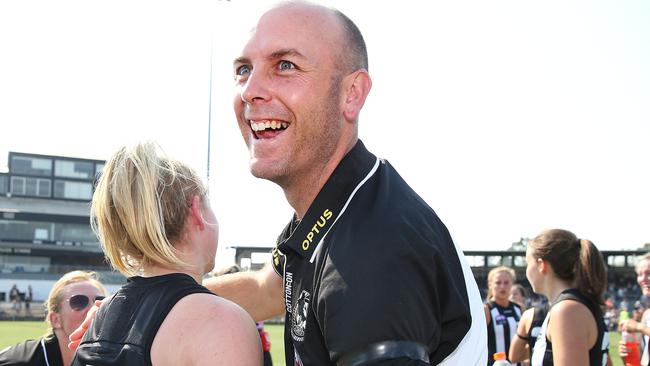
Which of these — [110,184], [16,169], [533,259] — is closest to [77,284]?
[110,184]

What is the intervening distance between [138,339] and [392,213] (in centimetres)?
88

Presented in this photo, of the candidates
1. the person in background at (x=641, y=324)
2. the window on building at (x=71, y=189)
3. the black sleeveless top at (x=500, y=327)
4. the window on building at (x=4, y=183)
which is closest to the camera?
the person in background at (x=641, y=324)

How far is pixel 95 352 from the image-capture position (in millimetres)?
2131

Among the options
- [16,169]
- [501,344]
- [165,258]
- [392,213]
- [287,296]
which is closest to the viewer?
[392,213]

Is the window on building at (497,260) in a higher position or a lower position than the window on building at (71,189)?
lower

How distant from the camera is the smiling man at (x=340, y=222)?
154cm

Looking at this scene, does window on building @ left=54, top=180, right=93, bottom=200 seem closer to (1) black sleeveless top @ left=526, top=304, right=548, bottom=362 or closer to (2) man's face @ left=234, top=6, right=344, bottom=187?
(1) black sleeveless top @ left=526, top=304, right=548, bottom=362

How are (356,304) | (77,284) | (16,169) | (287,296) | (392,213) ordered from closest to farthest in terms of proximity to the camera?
(356,304) → (392,213) → (287,296) → (77,284) → (16,169)

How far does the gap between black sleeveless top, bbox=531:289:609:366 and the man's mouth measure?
3.11 meters

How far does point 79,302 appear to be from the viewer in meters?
4.80

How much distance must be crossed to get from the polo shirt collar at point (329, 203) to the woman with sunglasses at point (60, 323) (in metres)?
2.97

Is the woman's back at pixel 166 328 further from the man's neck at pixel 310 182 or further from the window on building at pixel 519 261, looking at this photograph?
the window on building at pixel 519 261

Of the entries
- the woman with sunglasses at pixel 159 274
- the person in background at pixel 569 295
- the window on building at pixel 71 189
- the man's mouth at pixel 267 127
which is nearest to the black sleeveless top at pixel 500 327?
the person in background at pixel 569 295

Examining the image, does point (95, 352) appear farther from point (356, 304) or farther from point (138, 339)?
point (356, 304)
